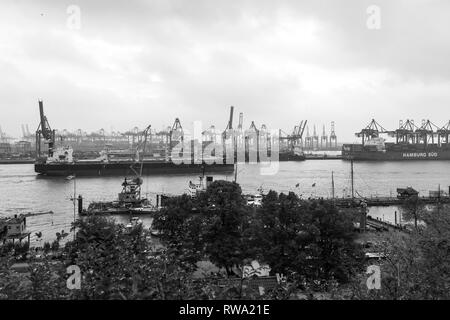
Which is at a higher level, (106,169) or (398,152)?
(398,152)

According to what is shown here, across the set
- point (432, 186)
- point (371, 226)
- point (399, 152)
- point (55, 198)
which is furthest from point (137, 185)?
point (399, 152)

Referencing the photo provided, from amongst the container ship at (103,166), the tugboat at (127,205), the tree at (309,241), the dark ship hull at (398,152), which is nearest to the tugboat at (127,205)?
the tugboat at (127,205)

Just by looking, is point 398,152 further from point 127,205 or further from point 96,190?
point 127,205

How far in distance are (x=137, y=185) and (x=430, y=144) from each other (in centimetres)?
4784

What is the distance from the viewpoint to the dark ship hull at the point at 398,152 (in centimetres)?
4816

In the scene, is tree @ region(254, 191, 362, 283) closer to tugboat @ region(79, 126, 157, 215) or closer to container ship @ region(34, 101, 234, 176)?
tugboat @ region(79, 126, 157, 215)

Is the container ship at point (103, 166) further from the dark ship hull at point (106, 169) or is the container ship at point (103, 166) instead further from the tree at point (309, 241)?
the tree at point (309, 241)

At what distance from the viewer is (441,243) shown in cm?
499

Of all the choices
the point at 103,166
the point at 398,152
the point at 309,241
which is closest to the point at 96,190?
the point at 103,166

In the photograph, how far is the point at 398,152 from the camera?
49.2m
